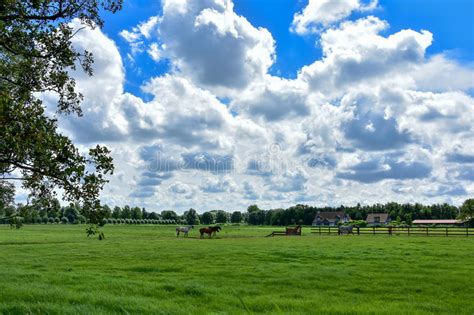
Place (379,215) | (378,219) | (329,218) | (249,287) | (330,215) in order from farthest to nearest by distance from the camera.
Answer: (330,215)
(329,218)
(379,215)
(378,219)
(249,287)

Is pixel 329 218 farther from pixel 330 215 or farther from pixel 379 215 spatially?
pixel 379 215

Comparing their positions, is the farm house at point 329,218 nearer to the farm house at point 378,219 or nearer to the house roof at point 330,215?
the house roof at point 330,215

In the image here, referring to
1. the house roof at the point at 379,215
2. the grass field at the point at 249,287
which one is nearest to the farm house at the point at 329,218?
the house roof at the point at 379,215

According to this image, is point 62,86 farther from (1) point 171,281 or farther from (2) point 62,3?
(1) point 171,281

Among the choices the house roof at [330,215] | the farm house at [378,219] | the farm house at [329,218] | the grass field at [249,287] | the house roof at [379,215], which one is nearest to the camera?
the grass field at [249,287]

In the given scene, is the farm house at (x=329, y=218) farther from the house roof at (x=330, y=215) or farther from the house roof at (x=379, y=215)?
the house roof at (x=379, y=215)

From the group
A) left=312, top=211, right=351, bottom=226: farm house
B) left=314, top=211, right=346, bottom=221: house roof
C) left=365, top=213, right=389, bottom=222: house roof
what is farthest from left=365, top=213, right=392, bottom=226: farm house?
left=314, top=211, right=346, bottom=221: house roof

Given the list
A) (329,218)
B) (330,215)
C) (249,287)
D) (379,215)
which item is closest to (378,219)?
(379,215)

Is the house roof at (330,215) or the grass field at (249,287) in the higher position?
the house roof at (330,215)

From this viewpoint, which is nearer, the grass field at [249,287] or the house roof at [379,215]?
the grass field at [249,287]

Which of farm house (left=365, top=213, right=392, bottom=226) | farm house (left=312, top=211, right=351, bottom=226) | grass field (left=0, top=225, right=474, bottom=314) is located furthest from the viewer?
farm house (left=312, top=211, right=351, bottom=226)

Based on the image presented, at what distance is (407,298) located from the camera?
15430mm

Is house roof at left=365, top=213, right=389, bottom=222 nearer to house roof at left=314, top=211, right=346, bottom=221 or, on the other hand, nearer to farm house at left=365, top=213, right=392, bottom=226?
farm house at left=365, top=213, right=392, bottom=226

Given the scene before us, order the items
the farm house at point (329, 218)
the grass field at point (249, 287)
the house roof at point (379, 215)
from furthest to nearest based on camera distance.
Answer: the farm house at point (329, 218)
the house roof at point (379, 215)
the grass field at point (249, 287)
